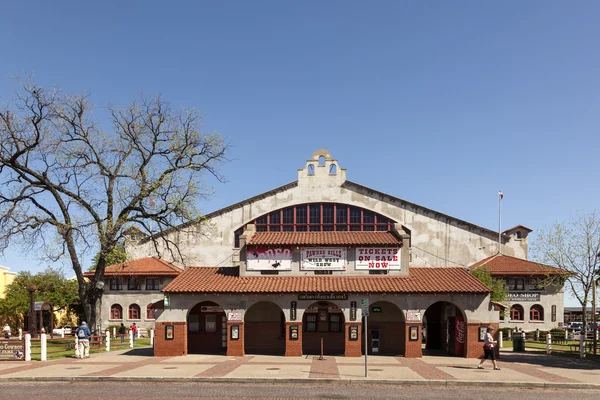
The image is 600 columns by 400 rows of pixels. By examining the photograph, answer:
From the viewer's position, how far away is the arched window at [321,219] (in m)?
49.8

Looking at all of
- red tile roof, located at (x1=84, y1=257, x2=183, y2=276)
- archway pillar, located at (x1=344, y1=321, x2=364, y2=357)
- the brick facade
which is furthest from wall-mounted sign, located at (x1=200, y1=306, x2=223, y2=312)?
red tile roof, located at (x1=84, y1=257, x2=183, y2=276)

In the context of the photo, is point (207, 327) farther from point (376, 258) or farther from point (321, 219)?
point (321, 219)

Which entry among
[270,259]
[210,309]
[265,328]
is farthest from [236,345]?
[270,259]

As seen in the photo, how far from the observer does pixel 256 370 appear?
2177cm

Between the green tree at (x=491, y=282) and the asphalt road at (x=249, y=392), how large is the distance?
88.4 feet

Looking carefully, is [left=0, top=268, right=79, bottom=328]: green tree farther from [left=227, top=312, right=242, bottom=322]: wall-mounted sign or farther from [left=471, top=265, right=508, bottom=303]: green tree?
[left=471, top=265, right=508, bottom=303]: green tree

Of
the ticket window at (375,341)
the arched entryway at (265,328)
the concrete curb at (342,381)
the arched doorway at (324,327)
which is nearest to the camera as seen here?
the concrete curb at (342,381)

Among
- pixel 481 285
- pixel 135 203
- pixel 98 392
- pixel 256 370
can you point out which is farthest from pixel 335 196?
pixel 98 392

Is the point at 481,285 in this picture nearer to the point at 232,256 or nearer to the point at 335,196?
the point at 335,196

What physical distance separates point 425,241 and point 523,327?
1231 centimetres

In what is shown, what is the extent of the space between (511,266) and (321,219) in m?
18.5

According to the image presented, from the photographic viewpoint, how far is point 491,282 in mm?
45469

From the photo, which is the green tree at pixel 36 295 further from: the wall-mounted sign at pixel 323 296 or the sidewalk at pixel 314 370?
the wall-mounted sign at pixel 323 296

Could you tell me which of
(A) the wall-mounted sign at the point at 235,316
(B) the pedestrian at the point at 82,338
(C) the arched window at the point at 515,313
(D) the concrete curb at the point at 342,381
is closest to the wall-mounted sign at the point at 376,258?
(A) the wall-mounted sign at the point at 235,316
